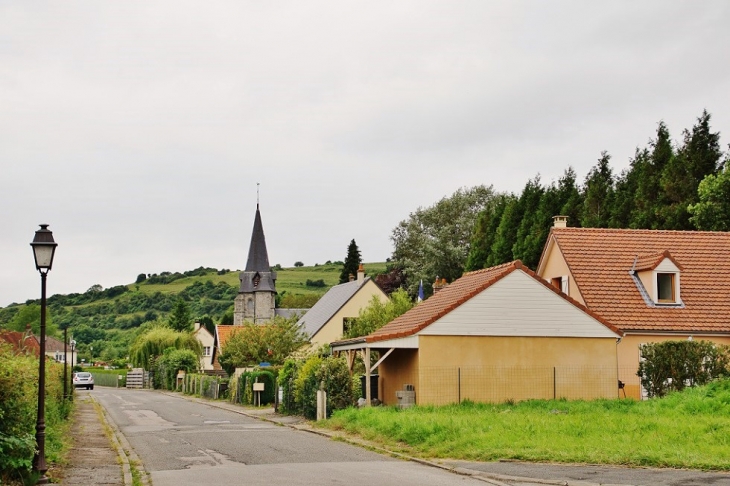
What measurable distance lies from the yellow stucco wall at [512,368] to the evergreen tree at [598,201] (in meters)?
22.4

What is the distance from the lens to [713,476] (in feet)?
47.7

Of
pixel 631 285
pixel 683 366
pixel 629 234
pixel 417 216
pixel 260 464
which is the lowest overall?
pixel 260 464

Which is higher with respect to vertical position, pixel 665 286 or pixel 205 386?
pixel 665 286

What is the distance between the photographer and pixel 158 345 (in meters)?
81.6

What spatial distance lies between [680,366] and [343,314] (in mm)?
42832

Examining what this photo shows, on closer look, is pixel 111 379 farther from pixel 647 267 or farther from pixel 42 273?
pixel 42 273

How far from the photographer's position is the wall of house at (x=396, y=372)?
28578 mm

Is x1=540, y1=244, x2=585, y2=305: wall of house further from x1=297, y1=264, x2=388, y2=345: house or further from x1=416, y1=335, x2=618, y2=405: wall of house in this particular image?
x1=297, y1=264, x2=388, y2=345: house

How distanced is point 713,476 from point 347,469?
21.3ft

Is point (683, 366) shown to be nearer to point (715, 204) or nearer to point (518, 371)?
point (518, 371)

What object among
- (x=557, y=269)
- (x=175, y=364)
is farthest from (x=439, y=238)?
(x=557, y=269)

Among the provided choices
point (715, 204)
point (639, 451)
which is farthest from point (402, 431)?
point (715, 204)

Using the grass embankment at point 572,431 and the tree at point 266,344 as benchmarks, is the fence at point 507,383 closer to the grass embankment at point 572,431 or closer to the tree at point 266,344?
the grass embankment at point 572,431

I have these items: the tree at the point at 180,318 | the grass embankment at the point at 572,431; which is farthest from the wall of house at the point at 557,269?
the tree at the point at 180,318
